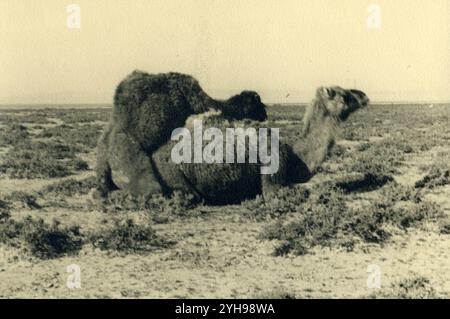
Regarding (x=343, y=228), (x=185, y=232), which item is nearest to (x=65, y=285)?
(x=185, y=232)

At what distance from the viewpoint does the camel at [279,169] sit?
977cm

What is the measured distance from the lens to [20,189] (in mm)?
12055

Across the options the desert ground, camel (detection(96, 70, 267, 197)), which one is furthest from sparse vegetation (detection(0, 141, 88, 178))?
camel (detection(96, 70, 267, 197))

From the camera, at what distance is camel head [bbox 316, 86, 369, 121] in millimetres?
9695

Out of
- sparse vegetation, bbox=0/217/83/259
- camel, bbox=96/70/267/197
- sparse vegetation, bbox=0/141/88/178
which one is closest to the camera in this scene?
sparse vegetation, bbox=0/217/83/259

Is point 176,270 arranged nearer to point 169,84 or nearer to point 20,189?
point 169,84

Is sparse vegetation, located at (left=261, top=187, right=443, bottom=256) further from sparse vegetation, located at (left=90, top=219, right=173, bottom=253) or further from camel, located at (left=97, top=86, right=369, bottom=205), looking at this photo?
sparse vegetation, located at (left=90, top=219, right=173, bottom=253)

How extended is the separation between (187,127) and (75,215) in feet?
8.96

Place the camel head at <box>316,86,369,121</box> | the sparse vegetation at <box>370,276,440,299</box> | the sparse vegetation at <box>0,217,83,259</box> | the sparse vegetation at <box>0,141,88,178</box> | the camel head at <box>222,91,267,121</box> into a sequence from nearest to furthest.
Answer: the sparse vegetation at <box>370,276,440,299</box>
the sparse vegetation at <box>0,217,83,259</box>
the camel head at <box>316,86,369,121</box>
the camel head at <box>222,91,267,121</box>
the sparse vegetation at <box>0,141,88,178</box>

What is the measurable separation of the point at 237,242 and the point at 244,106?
9.92ft

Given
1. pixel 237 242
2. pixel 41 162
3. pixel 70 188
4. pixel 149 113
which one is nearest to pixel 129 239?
pixel 237 242

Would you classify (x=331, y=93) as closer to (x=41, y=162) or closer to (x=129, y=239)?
(x=129, y=239)

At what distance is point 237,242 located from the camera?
8.27 metres
